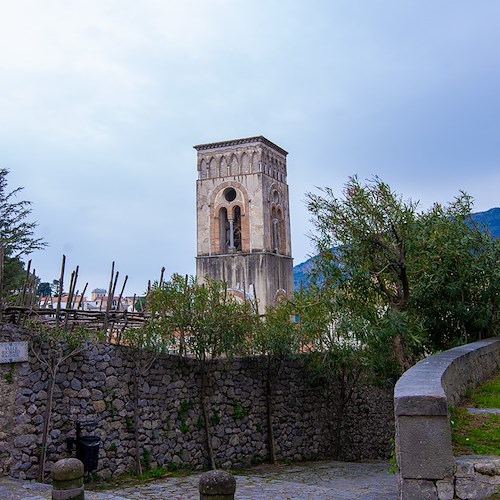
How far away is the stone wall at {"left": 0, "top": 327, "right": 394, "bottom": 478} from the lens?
10562 millimetres

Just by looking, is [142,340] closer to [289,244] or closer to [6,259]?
[6,259]

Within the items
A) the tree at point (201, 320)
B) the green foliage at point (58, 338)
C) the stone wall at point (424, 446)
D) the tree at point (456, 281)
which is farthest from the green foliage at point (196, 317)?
the stone wall at point (424, 446)

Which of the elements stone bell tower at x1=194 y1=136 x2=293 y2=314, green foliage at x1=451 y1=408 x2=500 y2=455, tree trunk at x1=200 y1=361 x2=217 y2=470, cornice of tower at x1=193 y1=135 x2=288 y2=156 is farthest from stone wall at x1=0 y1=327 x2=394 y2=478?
cornice of tower at x1=193 y1=135 x2=288 y2=156

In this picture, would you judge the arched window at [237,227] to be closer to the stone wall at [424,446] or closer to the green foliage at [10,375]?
the green foliage at [10,375]

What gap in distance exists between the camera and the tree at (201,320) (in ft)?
44.1

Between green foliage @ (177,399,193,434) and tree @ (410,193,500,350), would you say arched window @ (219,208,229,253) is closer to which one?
green foliage @ (177,399,193,434)

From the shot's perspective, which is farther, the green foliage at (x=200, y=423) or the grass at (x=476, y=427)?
the green foliage at (x=200, y=423)

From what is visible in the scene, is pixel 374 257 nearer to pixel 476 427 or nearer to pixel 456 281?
pixel 456 281

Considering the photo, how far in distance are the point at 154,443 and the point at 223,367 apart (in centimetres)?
273

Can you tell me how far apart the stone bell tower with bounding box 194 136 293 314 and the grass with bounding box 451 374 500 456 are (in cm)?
2781

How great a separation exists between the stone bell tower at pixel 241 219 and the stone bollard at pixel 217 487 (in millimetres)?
28294

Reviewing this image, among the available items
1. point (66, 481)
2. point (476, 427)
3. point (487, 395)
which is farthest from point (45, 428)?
point (476, 427)

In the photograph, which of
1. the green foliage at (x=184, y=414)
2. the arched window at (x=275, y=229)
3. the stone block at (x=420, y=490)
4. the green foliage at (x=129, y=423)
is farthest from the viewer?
the arched window at (x=275, y=229)

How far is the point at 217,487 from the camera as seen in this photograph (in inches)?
247
